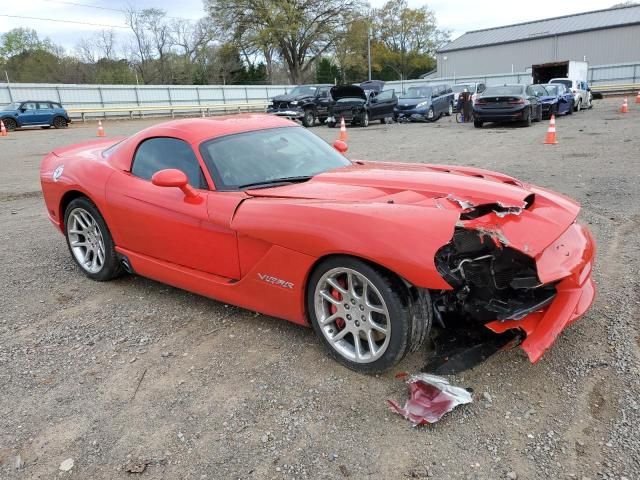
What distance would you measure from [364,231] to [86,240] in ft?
9.77

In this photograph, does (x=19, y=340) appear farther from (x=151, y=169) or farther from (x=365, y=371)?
(x=365, y=371)

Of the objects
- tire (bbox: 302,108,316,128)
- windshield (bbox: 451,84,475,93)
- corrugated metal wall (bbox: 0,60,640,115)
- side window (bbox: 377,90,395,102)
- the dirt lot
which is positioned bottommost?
the dirt lot

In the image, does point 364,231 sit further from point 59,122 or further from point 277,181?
point 59,122

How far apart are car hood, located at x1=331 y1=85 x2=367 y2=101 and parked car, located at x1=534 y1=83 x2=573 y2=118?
22.1 ft

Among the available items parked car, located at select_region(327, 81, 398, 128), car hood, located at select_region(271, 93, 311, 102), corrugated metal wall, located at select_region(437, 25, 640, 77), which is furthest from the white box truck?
corrugated metal wall, located at select_region(437, 25, 640, 77)

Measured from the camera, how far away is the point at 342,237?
2.71 meters

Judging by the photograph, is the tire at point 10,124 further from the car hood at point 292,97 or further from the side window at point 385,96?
the side window at point 385,96

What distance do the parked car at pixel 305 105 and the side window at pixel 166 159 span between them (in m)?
17.1

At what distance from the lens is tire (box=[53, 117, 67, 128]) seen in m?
24.9

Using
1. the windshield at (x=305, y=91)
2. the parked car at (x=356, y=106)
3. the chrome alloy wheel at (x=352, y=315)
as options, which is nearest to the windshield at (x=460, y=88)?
the parked car at (x=356, y=106)

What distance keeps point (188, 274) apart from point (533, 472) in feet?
8.01

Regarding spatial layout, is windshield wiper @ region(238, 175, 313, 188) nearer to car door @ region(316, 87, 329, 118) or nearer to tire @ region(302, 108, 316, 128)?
tire @ region(302, 108, 316, 128)

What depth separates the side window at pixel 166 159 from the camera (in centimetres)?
361

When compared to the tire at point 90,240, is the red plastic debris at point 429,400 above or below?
below
